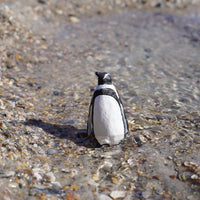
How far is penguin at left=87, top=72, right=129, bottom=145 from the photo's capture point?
3.54 meters

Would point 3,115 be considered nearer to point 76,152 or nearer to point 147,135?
point 76,152

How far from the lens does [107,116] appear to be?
354 centimetres

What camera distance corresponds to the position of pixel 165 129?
416 cm

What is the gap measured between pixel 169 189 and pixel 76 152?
3.81ft

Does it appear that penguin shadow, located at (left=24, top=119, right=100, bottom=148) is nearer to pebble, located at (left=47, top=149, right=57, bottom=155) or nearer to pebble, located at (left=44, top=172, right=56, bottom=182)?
pebble, located at (left=47, top=149, right=57, bottom=155)

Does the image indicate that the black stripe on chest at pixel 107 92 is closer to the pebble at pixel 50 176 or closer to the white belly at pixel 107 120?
the white belly at pixel 107 120

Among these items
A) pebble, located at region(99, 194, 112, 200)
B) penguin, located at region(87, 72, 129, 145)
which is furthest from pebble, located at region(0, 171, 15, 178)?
penguin, located at region(87, 72, 129, 145)

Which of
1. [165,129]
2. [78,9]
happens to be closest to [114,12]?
[78,9]

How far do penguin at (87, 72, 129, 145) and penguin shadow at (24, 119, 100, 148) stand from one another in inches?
6.5

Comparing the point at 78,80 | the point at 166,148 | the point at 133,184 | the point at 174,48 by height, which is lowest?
the point at 133,184

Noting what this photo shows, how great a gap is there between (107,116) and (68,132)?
776mm

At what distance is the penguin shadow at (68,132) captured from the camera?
378 centimetres

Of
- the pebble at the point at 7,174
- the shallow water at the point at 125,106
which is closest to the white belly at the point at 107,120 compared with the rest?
the shallow water at the point at 125,106

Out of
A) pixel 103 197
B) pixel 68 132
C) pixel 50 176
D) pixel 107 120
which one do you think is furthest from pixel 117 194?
pixel 68 132
